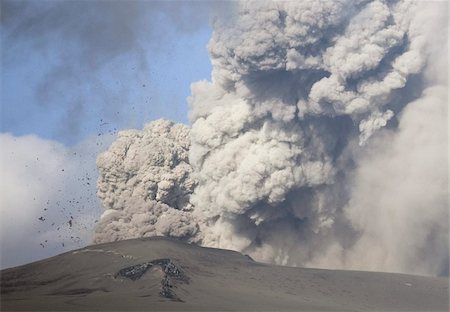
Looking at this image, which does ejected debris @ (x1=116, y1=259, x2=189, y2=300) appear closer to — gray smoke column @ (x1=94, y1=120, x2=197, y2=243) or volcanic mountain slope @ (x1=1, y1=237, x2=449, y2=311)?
volcanic mountain slope @ (x1=1, y1=237, x2=449, y2=311)

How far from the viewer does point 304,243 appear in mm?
92812

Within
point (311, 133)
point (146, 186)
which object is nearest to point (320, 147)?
point (311, 133)

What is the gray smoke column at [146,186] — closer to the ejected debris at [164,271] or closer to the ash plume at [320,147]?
the ash plume at [320,147]

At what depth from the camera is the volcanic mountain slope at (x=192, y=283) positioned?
79625 millimetres

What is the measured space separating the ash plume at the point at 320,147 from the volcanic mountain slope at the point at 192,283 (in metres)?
3.08

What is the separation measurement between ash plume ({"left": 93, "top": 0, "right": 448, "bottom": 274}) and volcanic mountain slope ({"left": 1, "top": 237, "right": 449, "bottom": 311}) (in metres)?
3.08

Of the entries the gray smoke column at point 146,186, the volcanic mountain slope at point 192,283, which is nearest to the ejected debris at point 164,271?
the volcanic mountain slope at point 192,283

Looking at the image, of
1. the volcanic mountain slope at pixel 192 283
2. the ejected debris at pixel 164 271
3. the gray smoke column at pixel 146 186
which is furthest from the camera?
the gray smoke column at pixel 146 186

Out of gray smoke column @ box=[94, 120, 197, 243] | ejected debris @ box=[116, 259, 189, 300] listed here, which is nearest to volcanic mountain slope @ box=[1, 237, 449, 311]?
ejected debris @ box=[116, 259, 189, 300]

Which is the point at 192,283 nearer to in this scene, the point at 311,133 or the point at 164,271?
the point at 164,271

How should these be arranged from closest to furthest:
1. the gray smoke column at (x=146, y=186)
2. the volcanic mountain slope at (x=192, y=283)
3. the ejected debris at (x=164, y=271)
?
the volcanic mountain slope at (x=192, y=283)
the ejected debris at (x=164, y=271)
the gray smoke column at (x=146, y=186)

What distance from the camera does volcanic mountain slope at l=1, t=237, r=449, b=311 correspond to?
79625 mm

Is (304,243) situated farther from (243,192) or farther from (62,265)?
(62,265)

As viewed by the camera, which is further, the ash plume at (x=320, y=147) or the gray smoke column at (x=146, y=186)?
the gray smoke column at (x=146, y=186)
